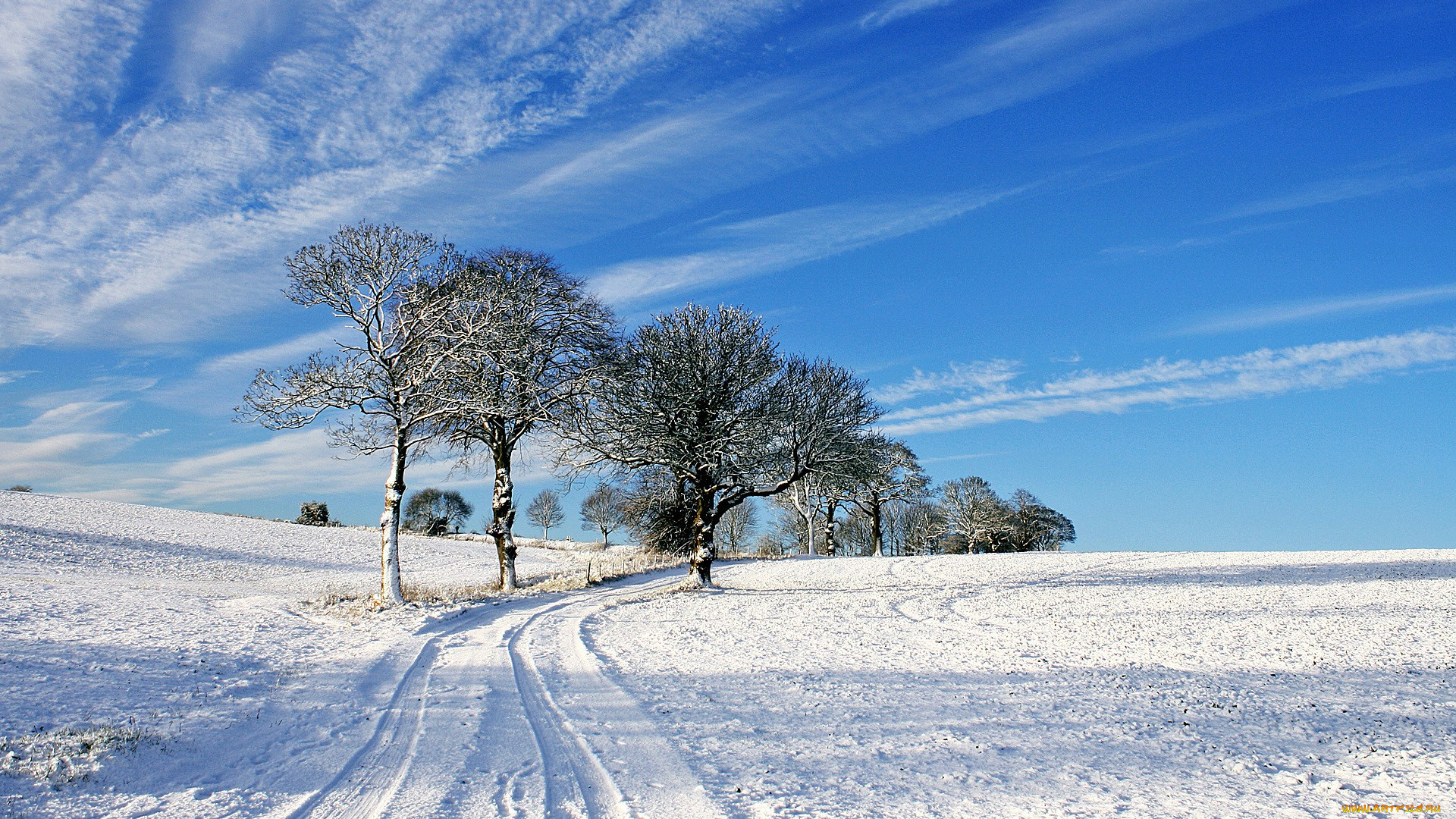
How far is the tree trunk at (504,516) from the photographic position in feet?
86.5

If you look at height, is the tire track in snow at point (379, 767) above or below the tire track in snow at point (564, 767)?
above

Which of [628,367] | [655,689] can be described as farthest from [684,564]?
[655,689]

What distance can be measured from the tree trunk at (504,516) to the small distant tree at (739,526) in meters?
46.2

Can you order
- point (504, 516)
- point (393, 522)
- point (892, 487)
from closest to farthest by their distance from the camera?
point (393, 522) < point (504, 516) < point (892, 487)

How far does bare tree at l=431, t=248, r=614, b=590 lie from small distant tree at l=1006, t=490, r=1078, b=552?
50.0 metres

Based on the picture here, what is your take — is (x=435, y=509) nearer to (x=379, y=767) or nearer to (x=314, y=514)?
(x=314, y=514)

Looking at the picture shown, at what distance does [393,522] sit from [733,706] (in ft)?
45.9

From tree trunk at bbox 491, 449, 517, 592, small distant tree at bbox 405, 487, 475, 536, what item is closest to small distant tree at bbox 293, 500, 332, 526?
small distant tree at bbox 405, 487, 475, 536

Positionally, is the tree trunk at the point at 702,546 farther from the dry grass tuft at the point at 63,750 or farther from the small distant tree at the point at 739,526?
the small distant tree at the point at 739,526

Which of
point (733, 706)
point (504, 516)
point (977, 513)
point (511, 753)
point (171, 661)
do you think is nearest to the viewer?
point (511, 753)

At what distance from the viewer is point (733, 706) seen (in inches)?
364

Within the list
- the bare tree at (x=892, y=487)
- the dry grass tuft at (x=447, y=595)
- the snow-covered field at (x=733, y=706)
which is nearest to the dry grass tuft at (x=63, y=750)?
the snow-covered field at (x=733, y=706)

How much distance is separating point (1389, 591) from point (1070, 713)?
71.5 feet

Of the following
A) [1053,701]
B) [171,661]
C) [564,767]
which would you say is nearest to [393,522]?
[171,661]
